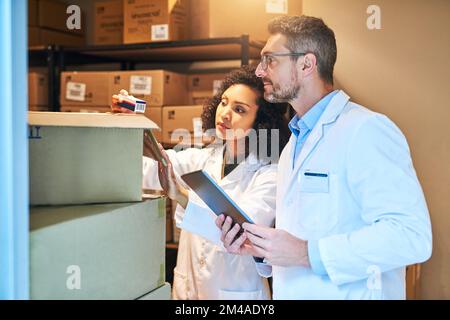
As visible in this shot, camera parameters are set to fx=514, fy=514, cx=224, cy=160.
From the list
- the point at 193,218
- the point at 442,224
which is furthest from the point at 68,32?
the point at 442,224

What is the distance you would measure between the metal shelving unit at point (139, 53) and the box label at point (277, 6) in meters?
0.16

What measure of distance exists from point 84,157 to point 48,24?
2246 millimetres

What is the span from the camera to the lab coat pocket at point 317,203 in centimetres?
117

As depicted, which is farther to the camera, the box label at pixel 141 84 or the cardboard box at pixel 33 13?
the cardboard box at pixel 33 13

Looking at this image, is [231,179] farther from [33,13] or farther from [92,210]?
[33,13]

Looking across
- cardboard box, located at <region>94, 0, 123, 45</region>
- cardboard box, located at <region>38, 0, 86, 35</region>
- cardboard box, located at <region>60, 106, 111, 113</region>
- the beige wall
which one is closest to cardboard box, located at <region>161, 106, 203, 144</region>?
cardboard box, located at <region>60, 106, 111, 113</region>

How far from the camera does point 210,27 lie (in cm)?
244

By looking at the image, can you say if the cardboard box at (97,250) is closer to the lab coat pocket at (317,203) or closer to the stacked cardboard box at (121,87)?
the lab coat pocket at (317,203)

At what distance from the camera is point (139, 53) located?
2.76m

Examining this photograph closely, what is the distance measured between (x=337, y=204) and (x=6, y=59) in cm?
75

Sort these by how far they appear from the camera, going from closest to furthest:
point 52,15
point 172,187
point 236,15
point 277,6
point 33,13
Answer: point 172,187 → point 277,6 → point 236,15 → point 33,13 → point 52,15

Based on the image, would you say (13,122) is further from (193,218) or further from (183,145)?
(183,145)
